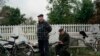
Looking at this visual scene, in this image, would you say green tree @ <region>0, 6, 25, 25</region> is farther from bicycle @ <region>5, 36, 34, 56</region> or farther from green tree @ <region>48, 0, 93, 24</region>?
bicycle @ <region>5, 36, 34, 56</region>

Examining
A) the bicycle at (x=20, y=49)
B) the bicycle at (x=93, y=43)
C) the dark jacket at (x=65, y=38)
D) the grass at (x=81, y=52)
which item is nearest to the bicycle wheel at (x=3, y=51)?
the bicycle at (x=20, y=49)

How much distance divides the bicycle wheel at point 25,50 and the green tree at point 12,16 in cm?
2102

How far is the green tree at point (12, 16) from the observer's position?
36719mm

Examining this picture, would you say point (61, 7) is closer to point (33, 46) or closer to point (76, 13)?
point (76, 13)

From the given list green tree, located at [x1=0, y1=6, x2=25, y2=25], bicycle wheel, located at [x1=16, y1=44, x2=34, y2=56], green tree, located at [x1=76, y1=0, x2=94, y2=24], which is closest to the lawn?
bicycle wheel, located at [x1=16, y1=44, x2=34, y2=56]

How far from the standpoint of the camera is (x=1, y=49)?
46.7 feet

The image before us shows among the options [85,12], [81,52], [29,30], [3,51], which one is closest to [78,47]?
[81,52]

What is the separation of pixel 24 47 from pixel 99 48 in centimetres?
527

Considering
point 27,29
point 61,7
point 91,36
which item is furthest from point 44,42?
point 61,7

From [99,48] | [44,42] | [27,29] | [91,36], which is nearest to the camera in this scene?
[44,42]

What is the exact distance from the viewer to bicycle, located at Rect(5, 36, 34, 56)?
14328mm

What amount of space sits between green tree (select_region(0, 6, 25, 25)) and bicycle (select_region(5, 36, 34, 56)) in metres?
21.0

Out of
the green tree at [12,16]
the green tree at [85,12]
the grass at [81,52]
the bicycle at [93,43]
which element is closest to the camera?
the grass at [81,52]

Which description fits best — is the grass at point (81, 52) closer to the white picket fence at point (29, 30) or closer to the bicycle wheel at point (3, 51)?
the bicycle wheel at point (3, 51)
